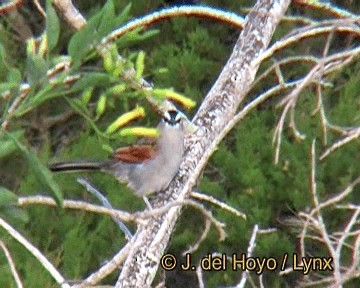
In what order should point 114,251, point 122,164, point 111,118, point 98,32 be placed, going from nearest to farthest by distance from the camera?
point 98,32 < point 122,164 < point 114,251 < point 111,118

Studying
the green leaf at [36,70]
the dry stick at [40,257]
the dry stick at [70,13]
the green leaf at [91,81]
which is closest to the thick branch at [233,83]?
the dry stick at [70,13]

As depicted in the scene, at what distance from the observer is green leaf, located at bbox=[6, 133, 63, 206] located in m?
1.40

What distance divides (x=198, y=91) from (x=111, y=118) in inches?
24.2

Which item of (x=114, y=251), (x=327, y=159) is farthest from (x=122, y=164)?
(x=327, y=159)

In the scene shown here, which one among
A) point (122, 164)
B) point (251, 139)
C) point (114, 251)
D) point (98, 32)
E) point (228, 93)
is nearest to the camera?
→ point (98, 32)

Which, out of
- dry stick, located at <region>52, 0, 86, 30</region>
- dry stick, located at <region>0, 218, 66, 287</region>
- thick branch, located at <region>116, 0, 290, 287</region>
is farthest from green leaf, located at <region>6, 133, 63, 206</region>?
dry stick, located at <region>52, 0, 86, 30</region>

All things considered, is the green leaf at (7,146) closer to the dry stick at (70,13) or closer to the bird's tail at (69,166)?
the dry stick at (70,13)

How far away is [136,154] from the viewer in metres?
4.13

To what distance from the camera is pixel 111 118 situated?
6598 millimetres

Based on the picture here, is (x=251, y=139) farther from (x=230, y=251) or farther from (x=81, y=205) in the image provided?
(x=81, y=205)

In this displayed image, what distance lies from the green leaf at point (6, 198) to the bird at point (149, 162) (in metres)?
1.92

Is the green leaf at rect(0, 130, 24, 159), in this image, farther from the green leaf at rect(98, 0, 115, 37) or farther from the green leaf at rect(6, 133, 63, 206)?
the green leaf at rect(98, 0, 115, 37)

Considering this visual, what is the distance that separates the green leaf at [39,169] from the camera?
1.40 m

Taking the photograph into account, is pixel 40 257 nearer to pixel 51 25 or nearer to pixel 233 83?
pixel 233 83
